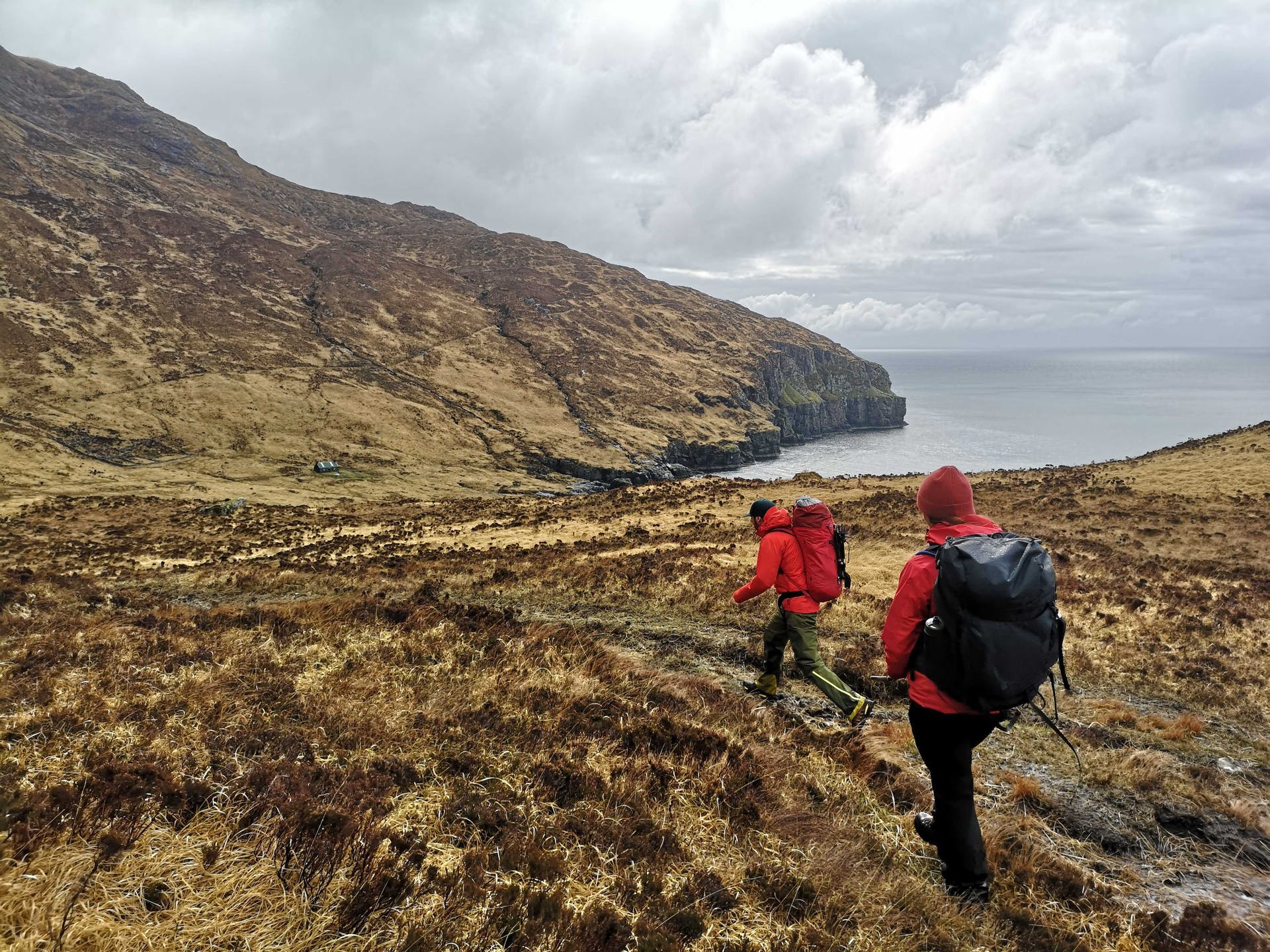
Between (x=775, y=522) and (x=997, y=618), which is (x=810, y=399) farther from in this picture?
(x=997, y=618)

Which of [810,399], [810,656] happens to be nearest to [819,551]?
[810,656]

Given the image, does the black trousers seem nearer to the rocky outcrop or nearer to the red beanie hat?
the red beanie hat

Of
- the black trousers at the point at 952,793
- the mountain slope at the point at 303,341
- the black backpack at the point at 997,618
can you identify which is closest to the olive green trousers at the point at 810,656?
the black trousers at the point at 952,793

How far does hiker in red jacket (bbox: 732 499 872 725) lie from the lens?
7898 mm

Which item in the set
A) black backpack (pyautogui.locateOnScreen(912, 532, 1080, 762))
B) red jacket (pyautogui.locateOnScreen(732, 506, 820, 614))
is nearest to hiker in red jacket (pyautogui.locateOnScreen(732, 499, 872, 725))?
red jacket (pyautogui.locateOnScreen(732, 506, 820, 614))

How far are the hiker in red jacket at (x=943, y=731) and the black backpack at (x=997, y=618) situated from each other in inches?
11.6

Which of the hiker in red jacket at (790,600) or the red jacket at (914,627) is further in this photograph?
the hiker in red jacket at (790,600)

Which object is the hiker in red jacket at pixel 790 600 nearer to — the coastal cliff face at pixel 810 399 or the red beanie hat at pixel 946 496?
the red beanie hat at pixel 946 496

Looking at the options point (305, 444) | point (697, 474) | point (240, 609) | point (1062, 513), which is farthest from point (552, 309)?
point (240, 609)

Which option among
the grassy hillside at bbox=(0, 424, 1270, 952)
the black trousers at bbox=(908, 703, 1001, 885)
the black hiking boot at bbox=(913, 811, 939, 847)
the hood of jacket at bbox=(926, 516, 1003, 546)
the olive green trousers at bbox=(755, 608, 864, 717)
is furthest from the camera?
the olive green trousers at bbox=(755, 608, 864, 717)

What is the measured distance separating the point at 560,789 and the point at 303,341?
348 feet

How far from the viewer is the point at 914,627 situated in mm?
4457

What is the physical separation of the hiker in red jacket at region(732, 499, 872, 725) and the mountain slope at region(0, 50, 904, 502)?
188ft

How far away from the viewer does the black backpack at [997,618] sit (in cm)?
383
